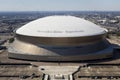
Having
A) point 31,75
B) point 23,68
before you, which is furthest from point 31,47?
point 31,75

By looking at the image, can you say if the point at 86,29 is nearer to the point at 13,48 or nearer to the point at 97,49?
the point at 97,49

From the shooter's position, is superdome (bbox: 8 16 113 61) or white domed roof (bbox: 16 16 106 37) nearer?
superdome (bbox: 8 16 113 61)

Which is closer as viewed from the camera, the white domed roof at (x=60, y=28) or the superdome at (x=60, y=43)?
the superdome at (x=60, y=43)

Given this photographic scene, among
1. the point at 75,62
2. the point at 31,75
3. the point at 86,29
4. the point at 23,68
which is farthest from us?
the point at 86,29

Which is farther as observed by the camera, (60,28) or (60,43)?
(60,28)

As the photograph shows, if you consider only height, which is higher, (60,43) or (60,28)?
(60,28)
